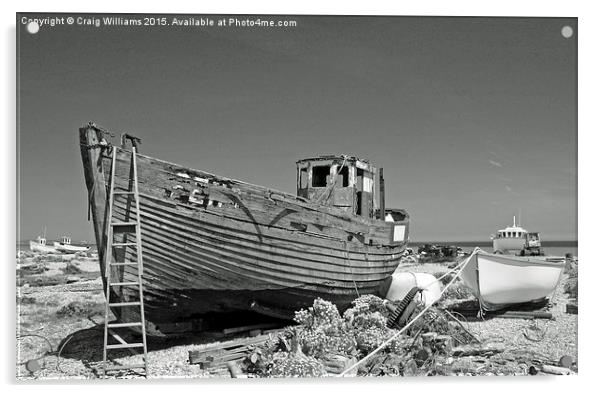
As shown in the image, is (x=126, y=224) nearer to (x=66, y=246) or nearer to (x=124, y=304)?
(x=124, y=304)

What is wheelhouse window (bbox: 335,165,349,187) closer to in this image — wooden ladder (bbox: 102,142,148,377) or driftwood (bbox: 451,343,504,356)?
driftwood (bbox: 451,343,504,356)

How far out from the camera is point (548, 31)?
7.16 m

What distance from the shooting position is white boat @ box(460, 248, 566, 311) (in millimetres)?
9648

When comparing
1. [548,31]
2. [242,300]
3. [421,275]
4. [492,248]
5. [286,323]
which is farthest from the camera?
[421,275]

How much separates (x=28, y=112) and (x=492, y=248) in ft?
26.1

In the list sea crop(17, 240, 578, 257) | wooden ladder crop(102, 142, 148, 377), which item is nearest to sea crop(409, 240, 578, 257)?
sea crop(17, 240, 578, 257)

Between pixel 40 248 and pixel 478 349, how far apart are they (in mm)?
6875

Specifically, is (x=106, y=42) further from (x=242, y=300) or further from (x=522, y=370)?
(x=522, y=370)

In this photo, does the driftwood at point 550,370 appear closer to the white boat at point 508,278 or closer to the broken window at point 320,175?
the white boat at point 508,278

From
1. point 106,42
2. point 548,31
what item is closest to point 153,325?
point 106,42

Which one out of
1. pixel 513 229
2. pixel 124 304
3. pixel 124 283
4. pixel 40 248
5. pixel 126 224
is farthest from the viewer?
pixel 513 229

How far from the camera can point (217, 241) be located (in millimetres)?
7273

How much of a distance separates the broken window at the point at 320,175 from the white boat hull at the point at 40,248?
4.70 metres

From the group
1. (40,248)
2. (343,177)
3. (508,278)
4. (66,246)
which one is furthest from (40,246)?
(508,278)
